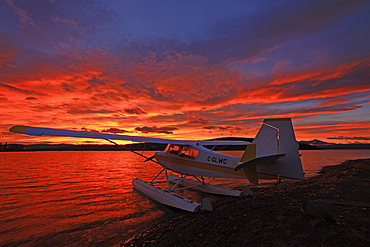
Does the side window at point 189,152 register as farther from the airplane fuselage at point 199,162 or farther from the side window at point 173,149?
the side window at point 173,149

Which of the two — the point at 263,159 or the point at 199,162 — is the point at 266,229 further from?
the point at 199,162

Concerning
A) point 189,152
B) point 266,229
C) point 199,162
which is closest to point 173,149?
point 189,152

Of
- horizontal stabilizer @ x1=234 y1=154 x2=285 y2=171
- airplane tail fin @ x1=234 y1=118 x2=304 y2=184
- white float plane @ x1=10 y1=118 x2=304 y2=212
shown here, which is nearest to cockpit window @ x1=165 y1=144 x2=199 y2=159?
white float plane @ x1=10 y1=118 x2=304 y2=212

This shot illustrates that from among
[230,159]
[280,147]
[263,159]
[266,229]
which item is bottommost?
[266,229]

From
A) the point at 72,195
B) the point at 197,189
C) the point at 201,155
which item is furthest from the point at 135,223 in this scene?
the point at 72,195

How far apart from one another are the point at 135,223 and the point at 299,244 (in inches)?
224

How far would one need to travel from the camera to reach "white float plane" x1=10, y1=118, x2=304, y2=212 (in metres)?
6.53

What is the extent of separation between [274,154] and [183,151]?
452 cm

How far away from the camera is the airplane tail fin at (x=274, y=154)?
21.0 ft

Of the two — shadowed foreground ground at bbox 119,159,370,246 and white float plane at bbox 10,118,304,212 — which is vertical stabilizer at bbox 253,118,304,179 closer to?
white float plane at bbox 10,118,304,212

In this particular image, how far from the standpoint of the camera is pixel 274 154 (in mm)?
6758

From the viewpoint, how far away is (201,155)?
929 cm

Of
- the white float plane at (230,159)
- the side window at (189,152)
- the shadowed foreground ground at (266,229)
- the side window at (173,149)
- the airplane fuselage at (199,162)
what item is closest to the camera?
the shadowed foreground ground at (266,229)

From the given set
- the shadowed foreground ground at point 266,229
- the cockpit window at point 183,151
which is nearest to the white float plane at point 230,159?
the cockpit window at point 183,151
